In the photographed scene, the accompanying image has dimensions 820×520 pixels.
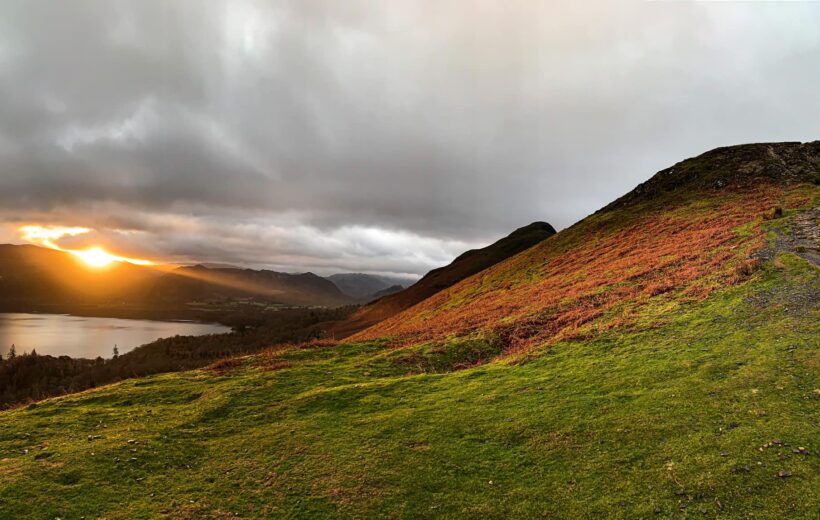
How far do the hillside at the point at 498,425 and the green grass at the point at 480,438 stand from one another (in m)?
0.07

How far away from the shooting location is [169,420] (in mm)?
15945

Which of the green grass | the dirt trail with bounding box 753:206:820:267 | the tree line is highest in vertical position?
the dirt trail with bounding box 753:206:820:267

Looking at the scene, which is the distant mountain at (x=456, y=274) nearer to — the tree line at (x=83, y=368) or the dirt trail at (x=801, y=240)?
the tree line at (x=83, y=368)

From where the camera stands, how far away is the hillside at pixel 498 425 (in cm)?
995

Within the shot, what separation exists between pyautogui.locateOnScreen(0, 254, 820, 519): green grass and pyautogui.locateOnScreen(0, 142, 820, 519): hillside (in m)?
0.07

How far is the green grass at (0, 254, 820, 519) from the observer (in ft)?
32.4

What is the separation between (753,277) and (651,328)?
9218mm

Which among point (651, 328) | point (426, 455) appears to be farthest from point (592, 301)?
point (426, 455)

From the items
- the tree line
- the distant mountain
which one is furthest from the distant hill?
the tree line

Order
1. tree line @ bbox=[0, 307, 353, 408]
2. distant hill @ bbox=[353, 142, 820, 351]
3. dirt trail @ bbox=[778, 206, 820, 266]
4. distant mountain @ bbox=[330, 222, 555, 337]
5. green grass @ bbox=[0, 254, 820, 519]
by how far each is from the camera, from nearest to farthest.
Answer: green grass @ bbox=[0, 254, 820, 519] < dirt trail @ bbox=[778, 206, 820, 266] < distant hill @ bbox=[353, 142, 820, 351] < tree line @ bbox=[0, 307, 353, 408] < distant mountain @ bbox=[330, 222, 555, 337]

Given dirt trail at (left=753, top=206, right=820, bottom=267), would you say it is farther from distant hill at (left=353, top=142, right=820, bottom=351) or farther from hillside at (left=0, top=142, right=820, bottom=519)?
distant hill at (left=353, top=142, right=820, bottom=351)

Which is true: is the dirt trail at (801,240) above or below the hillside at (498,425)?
above

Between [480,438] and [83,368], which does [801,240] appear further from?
[83,368]

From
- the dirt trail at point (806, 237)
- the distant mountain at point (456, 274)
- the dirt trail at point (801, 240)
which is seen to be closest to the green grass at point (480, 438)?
the dirt trail at point (801, 240)
